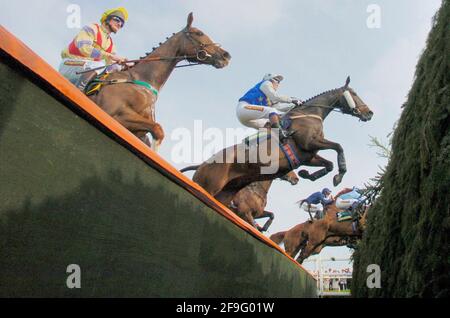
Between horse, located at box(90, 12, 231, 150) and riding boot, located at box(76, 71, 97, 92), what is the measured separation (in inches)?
7.1

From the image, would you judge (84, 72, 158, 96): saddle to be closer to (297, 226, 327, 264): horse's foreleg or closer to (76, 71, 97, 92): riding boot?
(76, 71, 97, 92): riding boot

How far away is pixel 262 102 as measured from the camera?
8.25 metres

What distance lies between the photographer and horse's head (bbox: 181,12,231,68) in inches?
263

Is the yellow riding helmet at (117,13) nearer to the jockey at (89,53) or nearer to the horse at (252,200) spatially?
the jockey at (89,53)

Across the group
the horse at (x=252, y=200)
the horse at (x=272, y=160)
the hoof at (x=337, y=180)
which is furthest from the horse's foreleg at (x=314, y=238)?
the hoof at (x=337, y=180)

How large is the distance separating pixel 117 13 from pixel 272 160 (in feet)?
10.6

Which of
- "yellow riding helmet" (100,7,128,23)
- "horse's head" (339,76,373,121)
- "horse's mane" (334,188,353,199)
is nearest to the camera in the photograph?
"yellow riding helmet" (100,7,128,23)

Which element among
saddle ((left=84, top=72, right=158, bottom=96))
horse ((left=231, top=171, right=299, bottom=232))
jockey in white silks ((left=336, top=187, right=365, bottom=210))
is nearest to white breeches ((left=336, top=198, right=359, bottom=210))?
jockey in white silks ((left=336, top=187, right=365, bottom=210))

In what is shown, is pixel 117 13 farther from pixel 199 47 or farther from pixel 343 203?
pixel 343 203

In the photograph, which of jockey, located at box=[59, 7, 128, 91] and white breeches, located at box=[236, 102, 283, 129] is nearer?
jockey, located at box=[59, 7, 128, 91]

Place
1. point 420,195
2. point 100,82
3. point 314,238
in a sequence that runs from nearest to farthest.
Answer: point 420,195 < point 100,82 < point 314,238

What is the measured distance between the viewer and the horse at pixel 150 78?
5.40m

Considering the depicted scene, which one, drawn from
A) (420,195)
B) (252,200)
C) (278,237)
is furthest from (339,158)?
(278,237)
